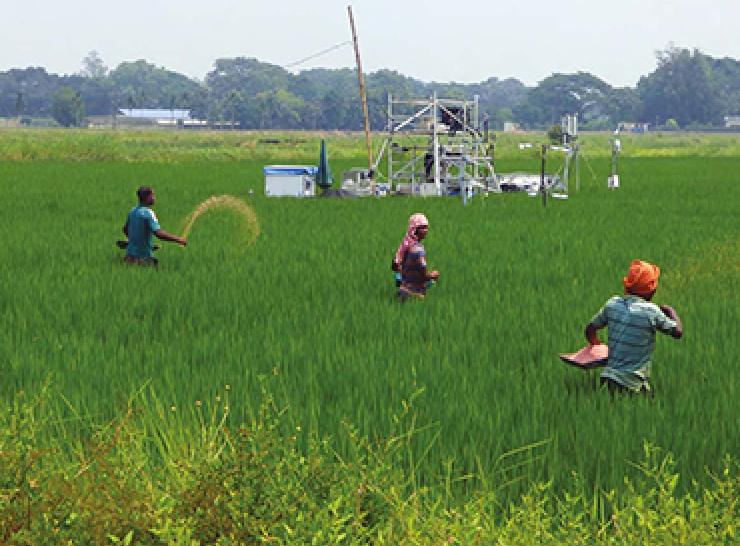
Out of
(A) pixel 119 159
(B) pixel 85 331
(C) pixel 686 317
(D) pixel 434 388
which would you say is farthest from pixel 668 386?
(A) pixel 119 159

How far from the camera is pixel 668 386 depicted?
5.59 meters

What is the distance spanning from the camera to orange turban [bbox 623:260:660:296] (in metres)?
5.34

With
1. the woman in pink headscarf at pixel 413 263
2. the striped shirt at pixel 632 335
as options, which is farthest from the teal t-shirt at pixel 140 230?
the striped shirt at pixel 632 335

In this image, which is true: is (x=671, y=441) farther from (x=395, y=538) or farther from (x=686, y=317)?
(x=686, y=317)

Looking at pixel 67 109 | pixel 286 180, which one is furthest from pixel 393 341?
pixel 67 109

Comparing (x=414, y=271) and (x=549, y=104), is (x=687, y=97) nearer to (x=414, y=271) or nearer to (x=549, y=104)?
(x=549, y=104)

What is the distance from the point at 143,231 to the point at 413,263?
336cm

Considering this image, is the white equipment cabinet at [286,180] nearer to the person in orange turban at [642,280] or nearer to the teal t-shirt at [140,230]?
the teal t-shirt at [140,230]

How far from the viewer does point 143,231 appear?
10.4 metres

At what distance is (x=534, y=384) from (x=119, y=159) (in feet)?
152

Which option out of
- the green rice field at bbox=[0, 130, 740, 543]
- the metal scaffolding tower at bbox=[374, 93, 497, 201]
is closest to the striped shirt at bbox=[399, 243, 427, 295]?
the green rice field at bbox=[0, 130, 740, 543]

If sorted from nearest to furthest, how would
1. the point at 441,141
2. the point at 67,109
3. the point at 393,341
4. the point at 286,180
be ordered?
the point at 393,341
the point at 286,180
the point at 441,141
the point at 67,109

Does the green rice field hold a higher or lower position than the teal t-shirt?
lower

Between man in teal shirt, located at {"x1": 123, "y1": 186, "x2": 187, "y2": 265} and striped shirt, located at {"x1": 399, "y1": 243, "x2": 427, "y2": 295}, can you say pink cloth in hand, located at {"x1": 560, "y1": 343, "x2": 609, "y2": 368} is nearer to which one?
striped shirt, located at {"x1": 399, "y1": 243, "x2": 427, "y2": 295}
